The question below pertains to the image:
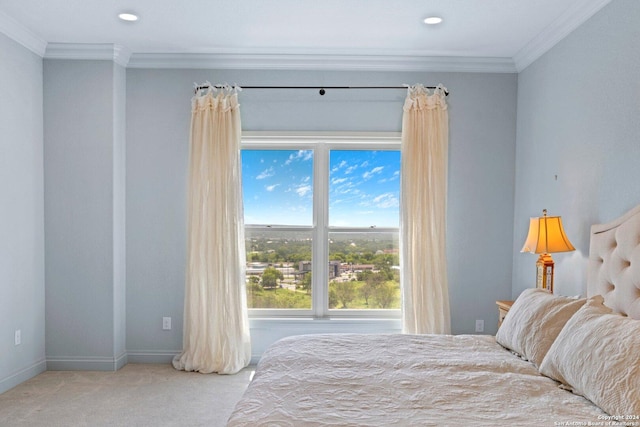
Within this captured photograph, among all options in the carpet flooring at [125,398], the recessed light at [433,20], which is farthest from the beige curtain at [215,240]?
the recessed light at [433,20]

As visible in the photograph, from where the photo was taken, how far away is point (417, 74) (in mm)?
4242

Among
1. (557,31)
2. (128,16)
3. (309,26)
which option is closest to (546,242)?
(557,31)

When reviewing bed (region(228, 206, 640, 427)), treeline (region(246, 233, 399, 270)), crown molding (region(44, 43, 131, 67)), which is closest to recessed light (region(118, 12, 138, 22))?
A: crown molding (region(44, 43, 131, 67))

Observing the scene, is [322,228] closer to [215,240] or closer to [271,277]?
[271,277]

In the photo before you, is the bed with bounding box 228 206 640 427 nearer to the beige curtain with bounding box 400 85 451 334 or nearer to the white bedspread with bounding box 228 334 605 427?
the white bedspread with bounding box 228 334 605 427

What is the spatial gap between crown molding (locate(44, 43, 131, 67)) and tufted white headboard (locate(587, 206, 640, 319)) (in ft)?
12.4

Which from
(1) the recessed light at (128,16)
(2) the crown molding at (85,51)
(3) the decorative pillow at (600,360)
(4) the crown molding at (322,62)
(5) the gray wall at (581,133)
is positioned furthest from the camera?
(4) the crown molding at (322,62)

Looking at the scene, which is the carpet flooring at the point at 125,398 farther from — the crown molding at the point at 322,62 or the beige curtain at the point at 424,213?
the crown molding at the point at 322,62

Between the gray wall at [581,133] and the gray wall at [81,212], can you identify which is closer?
the gray wall at [581,133]

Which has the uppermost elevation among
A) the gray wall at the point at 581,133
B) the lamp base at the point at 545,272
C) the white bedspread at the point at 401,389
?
the gray wall at the point at 581,133

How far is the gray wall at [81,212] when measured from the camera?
158 inches

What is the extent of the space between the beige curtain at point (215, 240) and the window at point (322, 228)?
0.30 meters

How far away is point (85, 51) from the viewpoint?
3971mm

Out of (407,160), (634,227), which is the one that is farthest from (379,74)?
(634,227)
